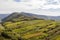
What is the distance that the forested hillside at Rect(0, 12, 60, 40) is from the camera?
277 inches

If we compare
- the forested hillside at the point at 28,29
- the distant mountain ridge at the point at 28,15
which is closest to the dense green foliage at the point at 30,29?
the forested hillside at the point at 28,29

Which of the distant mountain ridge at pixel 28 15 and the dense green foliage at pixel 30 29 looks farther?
the distant mountain ridge at pixel 28 15

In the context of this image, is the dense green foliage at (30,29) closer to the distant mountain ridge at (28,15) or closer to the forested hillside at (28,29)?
the forested hillside at (28,29)

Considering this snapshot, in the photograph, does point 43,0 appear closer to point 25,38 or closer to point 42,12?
point 42,12

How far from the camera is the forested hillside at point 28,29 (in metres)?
7.03

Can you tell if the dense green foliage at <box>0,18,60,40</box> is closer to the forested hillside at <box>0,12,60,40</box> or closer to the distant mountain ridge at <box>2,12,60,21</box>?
the forested hillside at <box>0,12,60,40</box>

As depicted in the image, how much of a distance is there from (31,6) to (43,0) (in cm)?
65

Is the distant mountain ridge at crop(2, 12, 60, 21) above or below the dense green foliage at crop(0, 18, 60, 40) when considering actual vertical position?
above

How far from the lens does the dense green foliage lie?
7.03 m

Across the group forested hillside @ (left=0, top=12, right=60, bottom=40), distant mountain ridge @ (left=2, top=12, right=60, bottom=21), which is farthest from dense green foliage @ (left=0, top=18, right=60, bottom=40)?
distant mountain ridge @ (left=2, top=12, right=60, bottom=21)

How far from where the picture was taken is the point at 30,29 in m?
7.26

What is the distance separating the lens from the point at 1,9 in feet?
25.3

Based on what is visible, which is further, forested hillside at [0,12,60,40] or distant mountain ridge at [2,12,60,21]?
distant mountain ridge at [2,12,60,21]

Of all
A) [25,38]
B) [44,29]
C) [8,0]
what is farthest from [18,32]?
[8,0]
